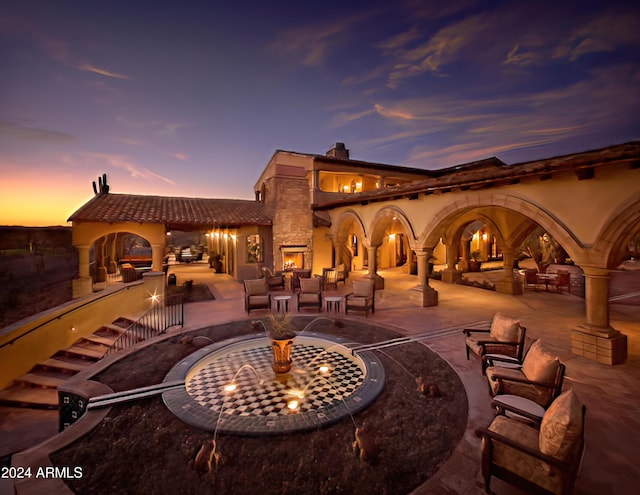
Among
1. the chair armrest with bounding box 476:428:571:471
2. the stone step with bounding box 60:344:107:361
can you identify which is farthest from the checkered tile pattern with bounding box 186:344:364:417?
the stone step with bounding box 60:344:107:361

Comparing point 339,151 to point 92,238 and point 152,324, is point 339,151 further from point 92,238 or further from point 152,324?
point 152,324

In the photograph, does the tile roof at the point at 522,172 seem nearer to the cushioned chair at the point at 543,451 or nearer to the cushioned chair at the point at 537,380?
the cushioned chair at the point at 537,380

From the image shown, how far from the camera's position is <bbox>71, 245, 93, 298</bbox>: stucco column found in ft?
44.6

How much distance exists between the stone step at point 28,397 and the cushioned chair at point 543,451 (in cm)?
759

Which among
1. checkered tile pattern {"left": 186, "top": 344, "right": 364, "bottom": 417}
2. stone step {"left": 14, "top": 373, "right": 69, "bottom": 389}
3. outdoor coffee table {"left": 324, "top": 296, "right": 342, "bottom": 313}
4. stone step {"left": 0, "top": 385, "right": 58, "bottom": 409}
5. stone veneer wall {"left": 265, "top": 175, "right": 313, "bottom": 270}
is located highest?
stone veneer wall {"left": 265, "top": 175, "right": 313, "bottom": 270}

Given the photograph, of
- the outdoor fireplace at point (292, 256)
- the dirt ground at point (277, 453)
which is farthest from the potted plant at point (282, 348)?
the outdoor fireplace at point (292, 256)

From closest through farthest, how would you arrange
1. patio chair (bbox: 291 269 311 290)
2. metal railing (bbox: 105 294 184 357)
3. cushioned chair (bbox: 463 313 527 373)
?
cushioned chair (bbox: 463 313 527 373)
metal railing (bbox: 105 294 184 357)
patio chair (bbox: 291 269 311 290)

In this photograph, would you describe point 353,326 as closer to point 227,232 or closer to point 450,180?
point 450,180

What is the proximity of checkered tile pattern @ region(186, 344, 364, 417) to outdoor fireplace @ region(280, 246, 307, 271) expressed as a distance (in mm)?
10291

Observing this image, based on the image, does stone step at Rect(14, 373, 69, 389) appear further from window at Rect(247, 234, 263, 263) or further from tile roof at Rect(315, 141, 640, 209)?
window at Rect(247, 234, 263, 263)

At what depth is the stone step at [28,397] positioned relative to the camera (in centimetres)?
556

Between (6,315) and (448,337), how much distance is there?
22675mm

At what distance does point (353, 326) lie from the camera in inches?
359

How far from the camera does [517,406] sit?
386cm
